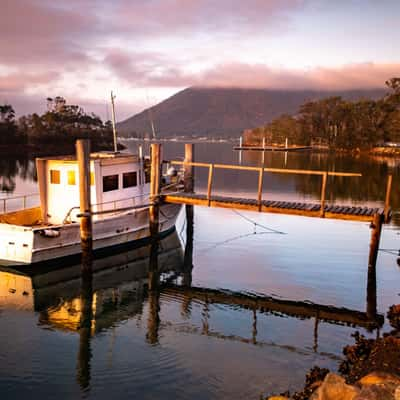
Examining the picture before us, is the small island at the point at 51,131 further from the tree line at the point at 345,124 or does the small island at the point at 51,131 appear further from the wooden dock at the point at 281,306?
the wooden dock at the point at 281,306

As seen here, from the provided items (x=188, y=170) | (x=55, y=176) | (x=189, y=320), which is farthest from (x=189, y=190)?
(x=189, y=320)

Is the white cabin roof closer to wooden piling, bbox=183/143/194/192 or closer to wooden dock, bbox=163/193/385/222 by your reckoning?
wooden dock, bbox=163/193/385/222

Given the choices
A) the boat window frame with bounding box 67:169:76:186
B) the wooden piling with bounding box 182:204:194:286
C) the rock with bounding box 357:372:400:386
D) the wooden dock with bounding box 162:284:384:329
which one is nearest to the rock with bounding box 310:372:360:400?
the rock with bounding box 357:372:400:386

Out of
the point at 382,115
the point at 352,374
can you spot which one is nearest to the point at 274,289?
the point at 352,374

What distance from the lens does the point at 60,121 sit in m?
118

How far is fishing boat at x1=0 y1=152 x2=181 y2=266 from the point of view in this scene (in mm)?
16788

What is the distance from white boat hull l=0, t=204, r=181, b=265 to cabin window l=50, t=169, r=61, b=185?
8.40 ft

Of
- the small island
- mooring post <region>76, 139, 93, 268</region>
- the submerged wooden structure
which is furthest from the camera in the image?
the small island

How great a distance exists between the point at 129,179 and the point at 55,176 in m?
3.02

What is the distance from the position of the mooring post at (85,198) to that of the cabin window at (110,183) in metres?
2.23

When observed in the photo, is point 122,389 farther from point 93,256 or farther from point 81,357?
point 93,256

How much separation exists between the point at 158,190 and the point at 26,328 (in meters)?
8.63

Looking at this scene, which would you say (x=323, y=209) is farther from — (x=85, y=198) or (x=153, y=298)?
(x=85, y=198)

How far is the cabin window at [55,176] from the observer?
1916cm
